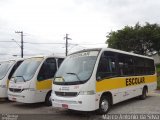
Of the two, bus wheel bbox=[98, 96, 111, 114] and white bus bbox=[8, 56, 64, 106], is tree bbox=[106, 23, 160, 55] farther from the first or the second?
bus wheel bbox=[98, 96, 111, 114]

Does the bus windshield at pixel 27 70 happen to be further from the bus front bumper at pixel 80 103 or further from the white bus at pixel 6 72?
the bus front bumper at pixel 80 103

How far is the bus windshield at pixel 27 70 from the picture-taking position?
12492 mm

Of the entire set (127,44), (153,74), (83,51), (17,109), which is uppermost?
(127,44)

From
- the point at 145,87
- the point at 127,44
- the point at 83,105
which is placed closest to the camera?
the point at 83,105

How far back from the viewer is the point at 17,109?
12219 millimetres

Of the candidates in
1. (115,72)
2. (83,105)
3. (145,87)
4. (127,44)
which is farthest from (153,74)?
(127,44)

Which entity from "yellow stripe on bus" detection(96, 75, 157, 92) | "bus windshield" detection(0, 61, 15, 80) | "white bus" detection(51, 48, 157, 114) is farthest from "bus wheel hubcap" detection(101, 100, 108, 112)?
"bus windshield" detection(0, 61, 15, 80)

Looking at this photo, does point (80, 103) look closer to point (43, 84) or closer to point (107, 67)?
point (107, 67)

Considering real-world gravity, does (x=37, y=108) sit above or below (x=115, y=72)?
below

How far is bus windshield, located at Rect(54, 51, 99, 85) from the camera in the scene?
9.98m

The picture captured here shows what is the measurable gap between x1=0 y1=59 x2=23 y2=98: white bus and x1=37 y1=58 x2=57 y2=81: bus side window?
240 cm

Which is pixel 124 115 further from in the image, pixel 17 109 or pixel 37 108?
pixel 17 109

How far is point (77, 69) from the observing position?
33.9 feet

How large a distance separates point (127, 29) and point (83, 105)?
38641 mm
